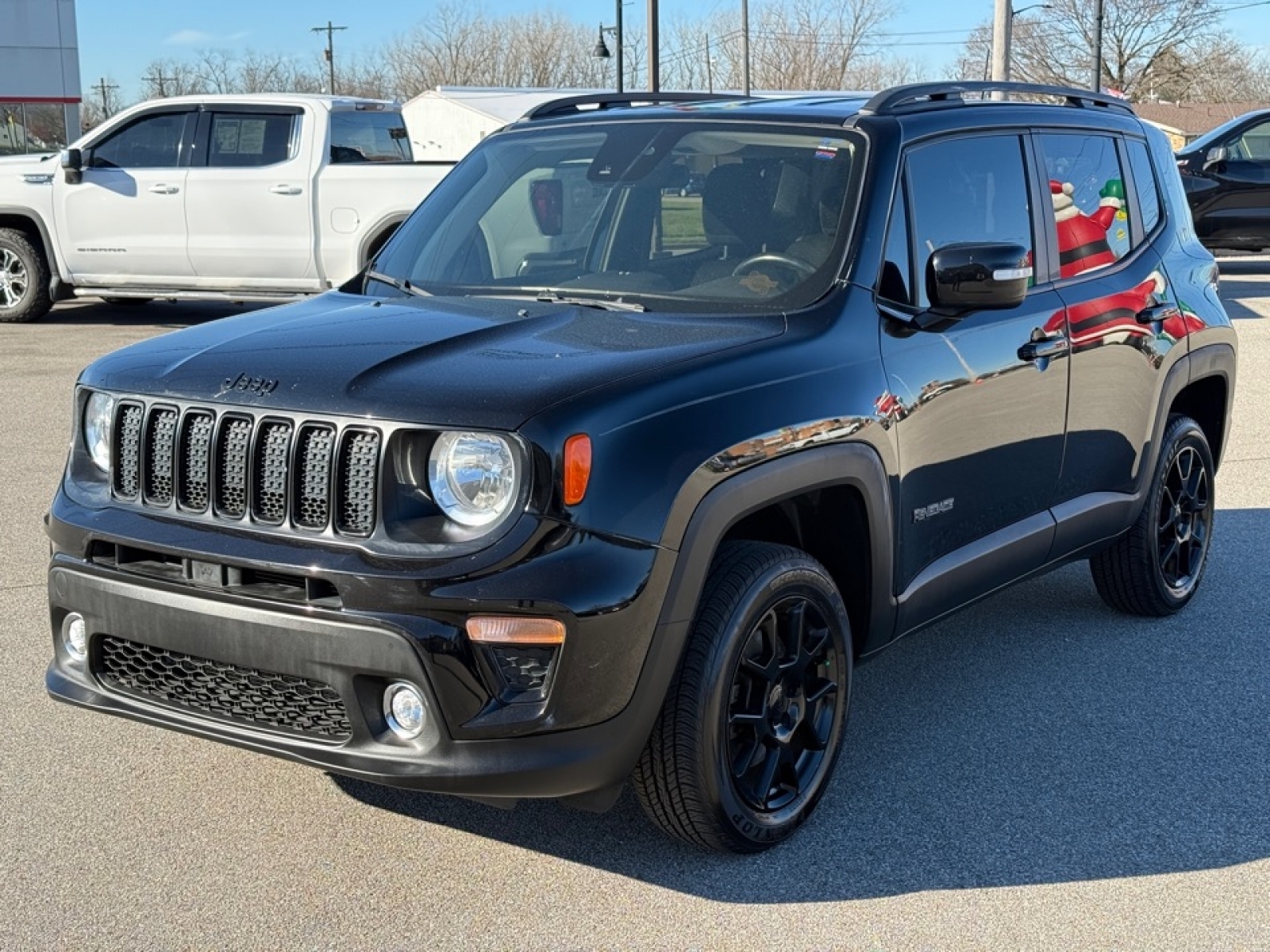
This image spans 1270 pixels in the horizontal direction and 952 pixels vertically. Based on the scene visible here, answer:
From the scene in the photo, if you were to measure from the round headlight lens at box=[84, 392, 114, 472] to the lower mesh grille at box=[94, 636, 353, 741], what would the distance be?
0.47 meters

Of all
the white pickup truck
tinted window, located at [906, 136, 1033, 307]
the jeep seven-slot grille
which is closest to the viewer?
the jeep seven-slot grille

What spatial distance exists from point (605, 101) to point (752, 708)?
241 cm

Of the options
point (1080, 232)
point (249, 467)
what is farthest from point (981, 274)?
point (249, 467)

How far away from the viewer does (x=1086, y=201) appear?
5250 millimetres

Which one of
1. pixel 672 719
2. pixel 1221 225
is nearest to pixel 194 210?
pixel 672 719

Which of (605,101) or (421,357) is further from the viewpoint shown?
(605,101)

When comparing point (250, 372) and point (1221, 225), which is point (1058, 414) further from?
point (1221, 225)

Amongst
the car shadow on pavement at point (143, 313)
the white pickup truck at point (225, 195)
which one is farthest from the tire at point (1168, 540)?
the car shadow on pavement at point (143, 313)

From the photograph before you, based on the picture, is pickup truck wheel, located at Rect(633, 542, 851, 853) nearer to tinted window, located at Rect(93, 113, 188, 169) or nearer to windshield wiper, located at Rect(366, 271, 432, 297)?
windshield wiper, located at Rect(366, 271, 432, 297)

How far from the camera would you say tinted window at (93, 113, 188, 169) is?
43.3 feet

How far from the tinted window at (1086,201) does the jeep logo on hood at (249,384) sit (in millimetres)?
2687

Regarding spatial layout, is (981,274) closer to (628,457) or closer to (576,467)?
(628,457)

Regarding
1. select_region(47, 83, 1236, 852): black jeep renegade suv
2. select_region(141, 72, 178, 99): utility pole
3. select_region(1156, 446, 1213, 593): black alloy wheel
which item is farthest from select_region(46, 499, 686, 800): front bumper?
select_region(141, 72, 178, 99): utility pole

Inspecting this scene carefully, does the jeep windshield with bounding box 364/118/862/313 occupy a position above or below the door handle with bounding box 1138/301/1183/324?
above
